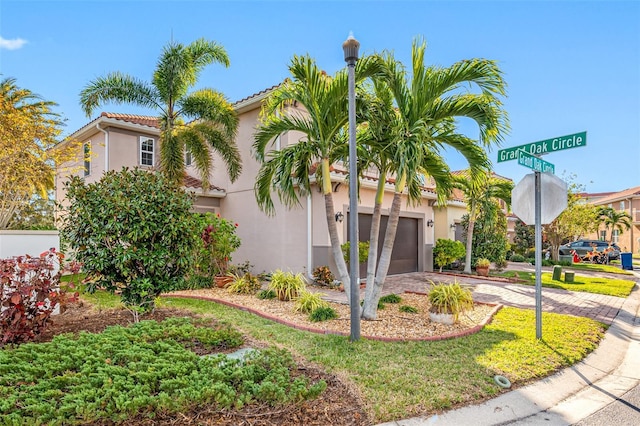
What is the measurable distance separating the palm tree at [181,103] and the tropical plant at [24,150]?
2377 mm

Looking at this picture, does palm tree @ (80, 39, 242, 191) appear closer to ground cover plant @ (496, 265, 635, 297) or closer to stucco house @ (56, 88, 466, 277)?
stucco house @ (56, 88, 466, 277)

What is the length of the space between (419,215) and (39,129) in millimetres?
15505

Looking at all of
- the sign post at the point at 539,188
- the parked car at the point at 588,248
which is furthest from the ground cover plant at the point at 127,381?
the parked car at the point at 588,248

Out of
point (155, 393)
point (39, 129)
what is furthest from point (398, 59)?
point (39, 129)

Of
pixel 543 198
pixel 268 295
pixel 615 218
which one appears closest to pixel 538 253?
pixel 543 198

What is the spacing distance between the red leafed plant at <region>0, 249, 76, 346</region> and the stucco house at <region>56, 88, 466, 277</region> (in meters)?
7.57

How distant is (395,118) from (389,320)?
162 inches

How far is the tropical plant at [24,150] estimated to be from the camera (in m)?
11.8

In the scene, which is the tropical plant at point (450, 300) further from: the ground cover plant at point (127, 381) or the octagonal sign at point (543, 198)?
the ground cover plant at point (127, 381)

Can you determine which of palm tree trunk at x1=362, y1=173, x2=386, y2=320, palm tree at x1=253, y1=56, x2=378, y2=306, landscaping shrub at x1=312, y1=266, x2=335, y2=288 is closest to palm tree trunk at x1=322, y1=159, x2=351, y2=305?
palm tree at x1=253, y1=56, x2=378, y2=306

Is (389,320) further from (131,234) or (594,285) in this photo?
(594,285)

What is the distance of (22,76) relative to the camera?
1366 cm

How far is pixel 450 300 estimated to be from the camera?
6.90 meters

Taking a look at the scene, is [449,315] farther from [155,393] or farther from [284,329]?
[155,393]
